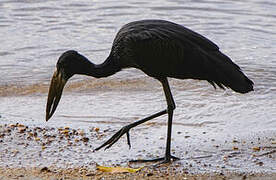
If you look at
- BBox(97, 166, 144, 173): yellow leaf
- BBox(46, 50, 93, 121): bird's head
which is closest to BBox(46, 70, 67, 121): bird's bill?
BBox(46, 50, 93, 121): bird's head

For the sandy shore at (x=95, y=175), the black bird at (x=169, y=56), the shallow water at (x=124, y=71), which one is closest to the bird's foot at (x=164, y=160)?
the black bird at (x=169, y=56)

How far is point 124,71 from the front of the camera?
10.0m

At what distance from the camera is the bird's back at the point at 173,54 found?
610 centimetres

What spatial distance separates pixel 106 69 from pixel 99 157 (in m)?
0.88

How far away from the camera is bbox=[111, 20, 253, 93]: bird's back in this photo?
20.0ft

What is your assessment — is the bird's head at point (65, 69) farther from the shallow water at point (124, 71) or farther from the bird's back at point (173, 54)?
the shallow water at point (124, 71)

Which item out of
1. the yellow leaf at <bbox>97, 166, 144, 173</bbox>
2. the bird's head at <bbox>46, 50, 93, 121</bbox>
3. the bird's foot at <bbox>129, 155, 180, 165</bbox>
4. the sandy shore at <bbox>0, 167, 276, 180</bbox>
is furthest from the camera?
the bird's head at <bbox>46, 50, 93, 121</bbox>

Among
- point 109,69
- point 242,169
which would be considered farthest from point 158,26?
point 242,169

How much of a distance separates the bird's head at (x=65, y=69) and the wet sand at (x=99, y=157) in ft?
1.52

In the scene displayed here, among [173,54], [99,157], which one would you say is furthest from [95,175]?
[173,54]

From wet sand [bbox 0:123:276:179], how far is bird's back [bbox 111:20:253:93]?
69 centimetres

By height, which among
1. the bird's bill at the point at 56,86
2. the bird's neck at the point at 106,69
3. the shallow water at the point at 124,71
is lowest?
the shallow water at the point at 124,71

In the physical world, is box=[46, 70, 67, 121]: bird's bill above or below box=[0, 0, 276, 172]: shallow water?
above

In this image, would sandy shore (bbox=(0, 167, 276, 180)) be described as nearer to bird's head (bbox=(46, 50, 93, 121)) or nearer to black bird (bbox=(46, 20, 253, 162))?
black bird (bbox=(46, 20, 253, 162))
